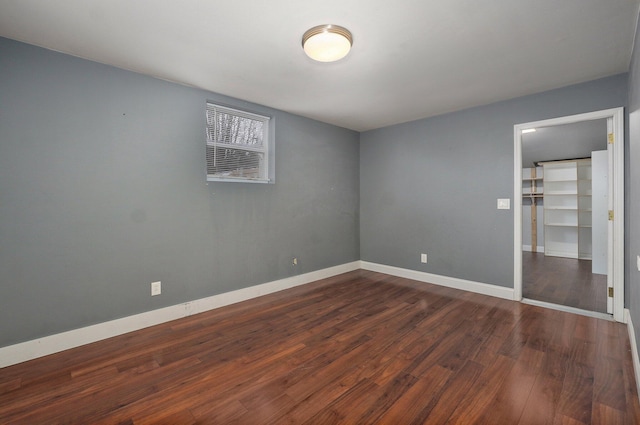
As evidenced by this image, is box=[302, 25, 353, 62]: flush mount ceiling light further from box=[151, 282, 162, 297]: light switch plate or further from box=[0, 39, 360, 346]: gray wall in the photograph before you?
box=[151, 282, 162, 297]: light switch plate

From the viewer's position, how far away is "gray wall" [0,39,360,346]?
2119 millimetres

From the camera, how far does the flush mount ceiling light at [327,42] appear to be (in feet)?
6.40

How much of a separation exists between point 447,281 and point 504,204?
129cm

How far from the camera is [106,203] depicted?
8.14ft

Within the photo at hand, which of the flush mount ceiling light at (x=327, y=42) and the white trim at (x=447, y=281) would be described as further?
the white trim at (x=447, y=281)

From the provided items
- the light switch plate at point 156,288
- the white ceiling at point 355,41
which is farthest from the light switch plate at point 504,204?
the light switch plate at point 156,288

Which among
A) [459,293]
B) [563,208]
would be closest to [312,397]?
[459,293]

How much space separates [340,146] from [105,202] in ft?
10.8

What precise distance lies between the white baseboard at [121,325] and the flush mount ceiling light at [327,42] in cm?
269

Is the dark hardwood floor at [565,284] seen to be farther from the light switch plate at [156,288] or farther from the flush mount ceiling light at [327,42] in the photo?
the light switch plate at [156,288]

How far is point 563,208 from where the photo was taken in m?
6.25

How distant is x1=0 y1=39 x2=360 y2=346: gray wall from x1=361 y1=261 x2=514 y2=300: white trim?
1998 mm

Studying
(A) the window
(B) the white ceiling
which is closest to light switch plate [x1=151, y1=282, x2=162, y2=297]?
(A) the window

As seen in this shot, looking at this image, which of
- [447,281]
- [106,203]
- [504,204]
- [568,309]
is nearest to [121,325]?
[106,203]
